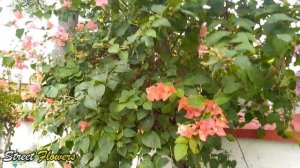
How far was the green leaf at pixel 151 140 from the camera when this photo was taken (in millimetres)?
1184

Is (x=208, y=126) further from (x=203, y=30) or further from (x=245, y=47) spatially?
(x=203, y=30)

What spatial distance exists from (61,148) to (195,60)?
71cm

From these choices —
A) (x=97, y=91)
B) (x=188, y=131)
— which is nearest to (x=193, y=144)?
(x=188, y=131)

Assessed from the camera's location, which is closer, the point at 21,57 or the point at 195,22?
the point at 195,22

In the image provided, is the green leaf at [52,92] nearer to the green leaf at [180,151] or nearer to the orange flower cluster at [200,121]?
the orange flower cluster at [200,121]

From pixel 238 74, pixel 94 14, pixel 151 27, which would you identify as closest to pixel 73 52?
pixel 94 14

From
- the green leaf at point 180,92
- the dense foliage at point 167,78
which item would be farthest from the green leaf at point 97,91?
the green leaf at point 180,92

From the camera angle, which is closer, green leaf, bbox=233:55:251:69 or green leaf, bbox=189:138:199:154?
green leaf, bbox=233:55:251:69

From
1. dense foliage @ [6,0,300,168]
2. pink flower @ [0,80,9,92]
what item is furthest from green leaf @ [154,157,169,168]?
pink flower @ [0,80,9,92]

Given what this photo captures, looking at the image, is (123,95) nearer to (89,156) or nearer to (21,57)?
(89,156)

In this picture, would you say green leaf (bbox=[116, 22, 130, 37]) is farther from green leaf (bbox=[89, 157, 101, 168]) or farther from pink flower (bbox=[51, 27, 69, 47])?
green leaf (bbox=[89, 157, 101, 168])

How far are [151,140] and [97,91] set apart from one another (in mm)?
281

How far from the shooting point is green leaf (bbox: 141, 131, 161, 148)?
118cm

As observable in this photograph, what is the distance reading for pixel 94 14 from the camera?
1544mm
